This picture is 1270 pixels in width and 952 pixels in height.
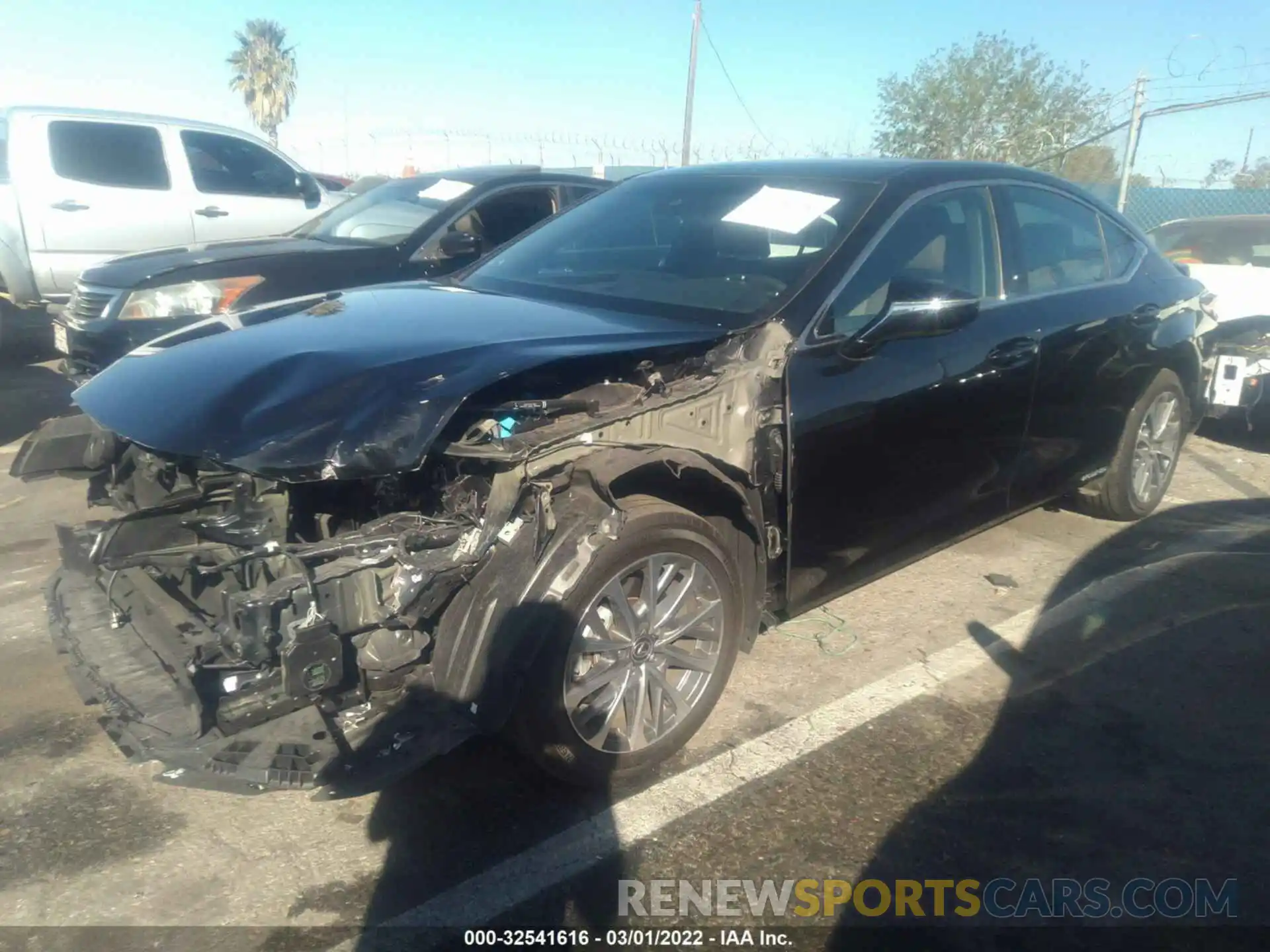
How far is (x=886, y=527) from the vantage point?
3625 millimetres

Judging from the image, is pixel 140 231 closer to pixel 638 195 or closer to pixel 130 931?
pixel 638 195

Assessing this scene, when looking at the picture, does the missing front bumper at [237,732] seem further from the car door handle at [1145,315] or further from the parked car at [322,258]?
the car door handle at [1145,315]

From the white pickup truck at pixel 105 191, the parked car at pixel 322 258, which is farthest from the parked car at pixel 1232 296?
the white pickup truck at pixel 105 191

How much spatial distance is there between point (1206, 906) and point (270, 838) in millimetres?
2497

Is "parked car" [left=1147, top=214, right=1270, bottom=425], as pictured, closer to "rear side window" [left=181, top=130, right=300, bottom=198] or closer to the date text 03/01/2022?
the date text 03/01/2022

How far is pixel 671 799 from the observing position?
9.74 feet

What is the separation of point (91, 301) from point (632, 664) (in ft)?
16.5

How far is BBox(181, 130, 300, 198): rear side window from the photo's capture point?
954cm

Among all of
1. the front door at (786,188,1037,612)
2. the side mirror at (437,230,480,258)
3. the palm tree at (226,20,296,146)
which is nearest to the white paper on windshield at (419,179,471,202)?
the side mirror at (437,230,480,258)

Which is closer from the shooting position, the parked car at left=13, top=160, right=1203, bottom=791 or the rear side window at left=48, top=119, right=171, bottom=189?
Answer: the parked car at left=13, top=160, right=1203, bottom=791

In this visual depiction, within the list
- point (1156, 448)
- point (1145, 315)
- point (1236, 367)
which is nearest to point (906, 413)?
point (1145, 315)

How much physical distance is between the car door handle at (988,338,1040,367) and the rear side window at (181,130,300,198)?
26.5 ft

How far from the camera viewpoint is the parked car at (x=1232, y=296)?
6.05 metres

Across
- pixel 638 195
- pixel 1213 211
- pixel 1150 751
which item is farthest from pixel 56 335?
pixel 1213 211
